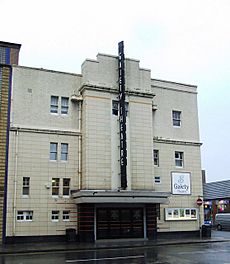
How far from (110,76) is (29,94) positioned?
6.10 metres

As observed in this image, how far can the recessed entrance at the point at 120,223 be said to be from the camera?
27.6 metres

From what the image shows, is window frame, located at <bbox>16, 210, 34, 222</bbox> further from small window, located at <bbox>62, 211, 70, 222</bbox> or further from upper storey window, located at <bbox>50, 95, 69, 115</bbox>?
upper storey window, located at <bbox>50, 95, 69, 115</bbox>

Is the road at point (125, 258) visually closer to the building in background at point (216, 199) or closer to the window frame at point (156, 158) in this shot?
the window frame at point (156, 158)

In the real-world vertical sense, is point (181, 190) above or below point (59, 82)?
below

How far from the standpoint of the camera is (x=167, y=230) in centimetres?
3039

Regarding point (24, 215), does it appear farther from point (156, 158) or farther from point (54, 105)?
point (156, 158)

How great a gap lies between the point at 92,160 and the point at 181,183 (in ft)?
27.1

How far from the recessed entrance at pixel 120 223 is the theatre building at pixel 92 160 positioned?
69mm

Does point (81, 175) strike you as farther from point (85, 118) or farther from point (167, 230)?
point (167, 230)

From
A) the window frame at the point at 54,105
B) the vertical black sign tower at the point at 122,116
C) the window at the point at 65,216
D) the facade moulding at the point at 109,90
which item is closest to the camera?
the window at the point at 65,216

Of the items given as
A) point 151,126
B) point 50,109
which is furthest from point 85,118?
point 151,126

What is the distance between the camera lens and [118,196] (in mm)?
26594

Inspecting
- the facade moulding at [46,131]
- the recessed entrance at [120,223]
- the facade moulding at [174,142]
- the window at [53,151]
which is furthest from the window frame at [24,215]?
the facade moulding at [174,142]

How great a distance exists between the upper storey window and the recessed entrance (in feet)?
24.5
